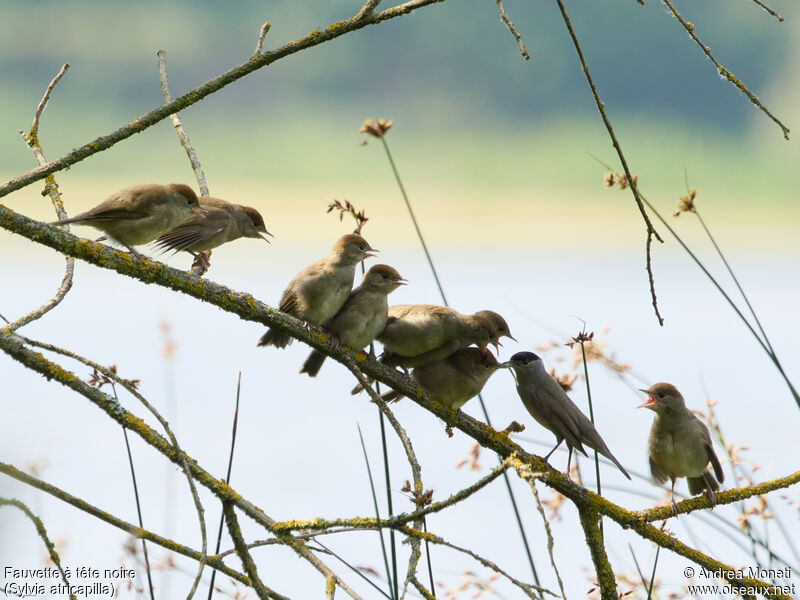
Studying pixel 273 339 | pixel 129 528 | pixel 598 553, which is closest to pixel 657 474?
pixel 598 553

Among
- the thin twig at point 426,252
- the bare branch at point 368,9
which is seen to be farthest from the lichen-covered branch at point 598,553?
the bare branch at point 368,9

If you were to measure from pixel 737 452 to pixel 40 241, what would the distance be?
373cm

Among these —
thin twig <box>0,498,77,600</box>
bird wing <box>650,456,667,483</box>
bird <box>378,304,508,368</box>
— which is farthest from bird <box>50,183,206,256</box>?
bird wing <box>650,456,667,483</box>

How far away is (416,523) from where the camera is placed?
3113 mm

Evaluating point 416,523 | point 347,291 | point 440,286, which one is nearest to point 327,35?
point 440,286

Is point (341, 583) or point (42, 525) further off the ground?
point (42, 525)

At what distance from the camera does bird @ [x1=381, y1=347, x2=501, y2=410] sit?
422 cm

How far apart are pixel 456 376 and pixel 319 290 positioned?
0.86 meters

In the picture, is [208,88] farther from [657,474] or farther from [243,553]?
[657,474]

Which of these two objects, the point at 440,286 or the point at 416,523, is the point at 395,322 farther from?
the point at 416,523

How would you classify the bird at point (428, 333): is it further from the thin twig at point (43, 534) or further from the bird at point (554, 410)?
the thin twig at point (43, 534)

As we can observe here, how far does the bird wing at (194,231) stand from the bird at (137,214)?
0.59ft

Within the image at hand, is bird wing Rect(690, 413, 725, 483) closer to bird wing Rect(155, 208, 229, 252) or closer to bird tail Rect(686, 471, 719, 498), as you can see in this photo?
bird tail Rect(686, 471, 719, 498)

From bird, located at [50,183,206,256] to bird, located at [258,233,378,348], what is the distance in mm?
757
